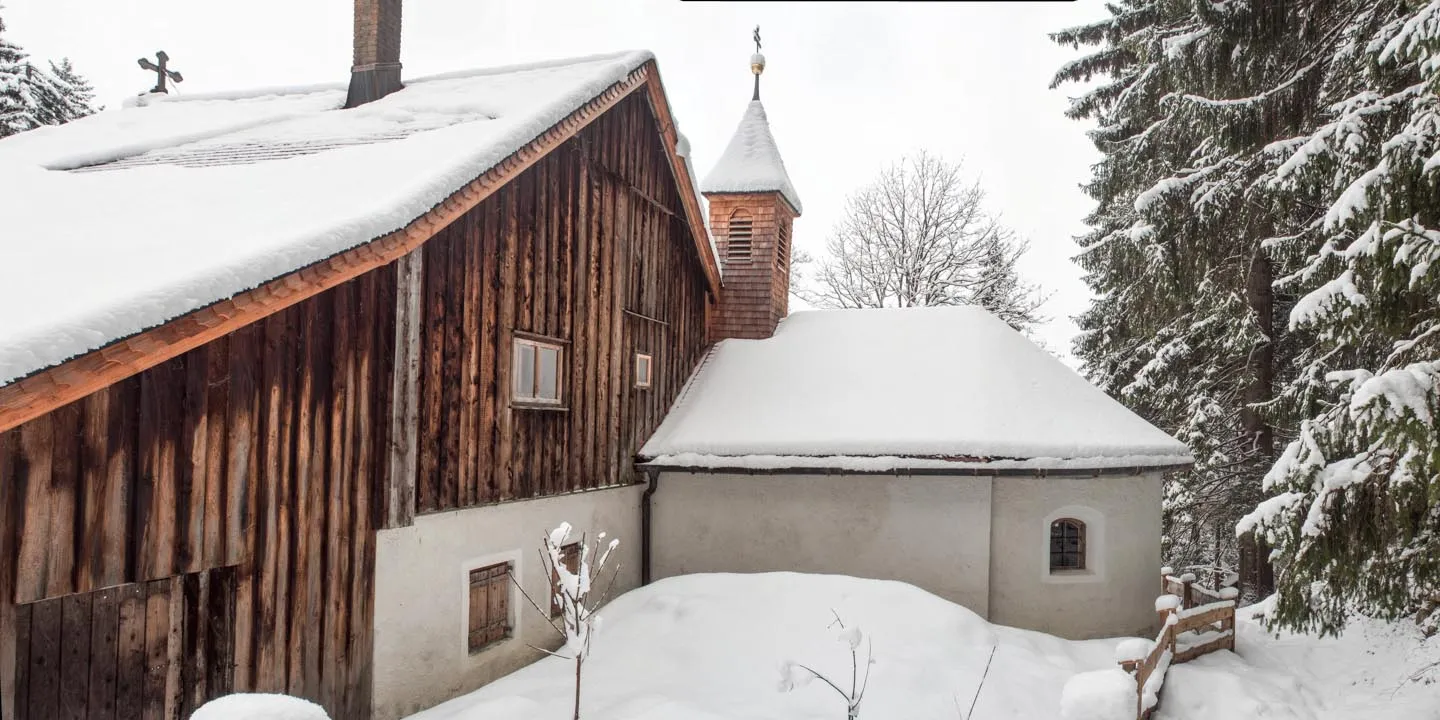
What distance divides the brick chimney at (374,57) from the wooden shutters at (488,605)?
6371mm

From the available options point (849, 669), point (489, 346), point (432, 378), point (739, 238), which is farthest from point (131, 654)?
point (739, 238)

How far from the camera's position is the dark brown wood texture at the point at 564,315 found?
786 centimetres

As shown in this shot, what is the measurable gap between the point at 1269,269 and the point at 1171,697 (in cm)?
933

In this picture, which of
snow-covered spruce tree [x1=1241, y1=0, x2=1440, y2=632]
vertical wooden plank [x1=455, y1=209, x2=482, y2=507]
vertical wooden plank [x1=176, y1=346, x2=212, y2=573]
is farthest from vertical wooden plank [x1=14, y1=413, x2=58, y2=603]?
snow-covered spruce tree [x1=1241, y1=0, x2=1440, y2=632]

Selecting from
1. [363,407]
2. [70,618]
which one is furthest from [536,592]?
[70,618]

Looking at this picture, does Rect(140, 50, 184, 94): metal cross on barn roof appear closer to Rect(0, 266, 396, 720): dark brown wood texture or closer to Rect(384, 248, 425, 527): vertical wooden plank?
Rect(384, 248, 425, 527): vertical wooden plank

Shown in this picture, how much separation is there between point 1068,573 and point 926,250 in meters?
16.0

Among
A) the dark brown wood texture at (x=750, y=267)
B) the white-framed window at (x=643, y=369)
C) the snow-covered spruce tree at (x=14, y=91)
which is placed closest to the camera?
the white-framed window at (x=643, y=369)

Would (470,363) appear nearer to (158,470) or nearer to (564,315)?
(564,315)

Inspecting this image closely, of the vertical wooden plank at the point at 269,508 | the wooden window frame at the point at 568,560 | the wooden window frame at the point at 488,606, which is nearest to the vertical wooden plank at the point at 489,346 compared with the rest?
the wooden window frame at the point at 488,606

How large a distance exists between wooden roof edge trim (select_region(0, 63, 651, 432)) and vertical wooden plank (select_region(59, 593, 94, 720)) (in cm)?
145

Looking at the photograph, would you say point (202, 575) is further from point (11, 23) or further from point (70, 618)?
point (11, 23)

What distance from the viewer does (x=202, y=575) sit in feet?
18.6

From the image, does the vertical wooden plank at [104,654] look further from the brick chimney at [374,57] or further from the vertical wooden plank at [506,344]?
the brick chimney at [374,57]
